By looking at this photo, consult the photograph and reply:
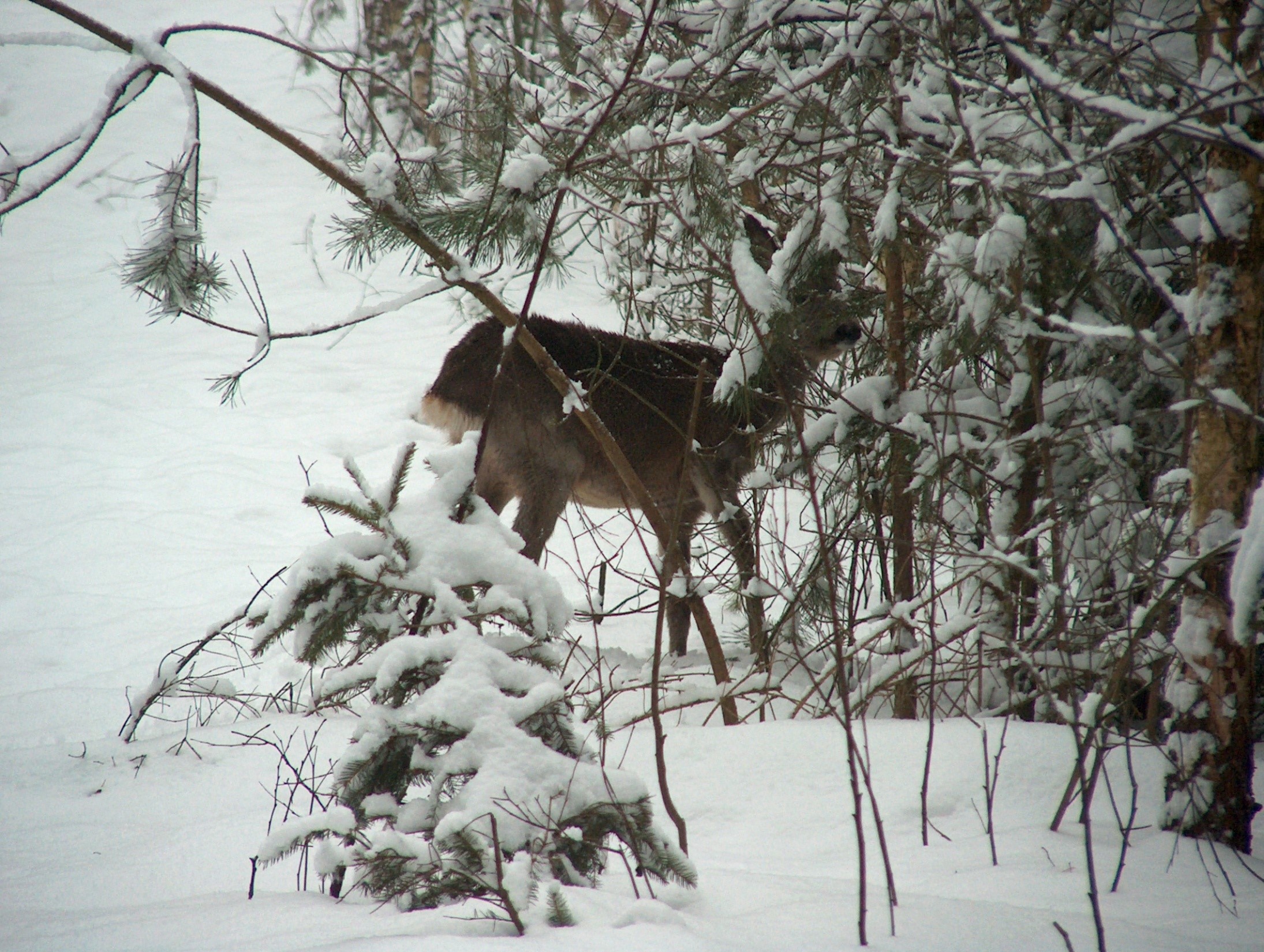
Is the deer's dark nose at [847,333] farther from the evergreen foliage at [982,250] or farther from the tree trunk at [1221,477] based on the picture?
the tree trunk at [1221,477]

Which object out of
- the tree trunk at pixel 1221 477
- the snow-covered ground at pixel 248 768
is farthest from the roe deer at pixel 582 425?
the tree trunk at pixel 1221 477

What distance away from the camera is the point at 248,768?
301cm

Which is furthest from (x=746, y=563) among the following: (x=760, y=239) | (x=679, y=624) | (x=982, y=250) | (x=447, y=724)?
(x=447, y=724)

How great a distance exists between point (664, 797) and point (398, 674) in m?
0.61

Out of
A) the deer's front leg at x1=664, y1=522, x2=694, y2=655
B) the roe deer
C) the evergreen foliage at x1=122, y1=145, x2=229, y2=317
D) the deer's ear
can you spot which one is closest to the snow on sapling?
the evergreen foliage at x1=122, y1=145, x2=229, y2=317

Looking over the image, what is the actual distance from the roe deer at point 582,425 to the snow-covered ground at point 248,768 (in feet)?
1.08

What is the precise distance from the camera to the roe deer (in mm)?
4293

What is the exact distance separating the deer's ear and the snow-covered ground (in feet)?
5.26

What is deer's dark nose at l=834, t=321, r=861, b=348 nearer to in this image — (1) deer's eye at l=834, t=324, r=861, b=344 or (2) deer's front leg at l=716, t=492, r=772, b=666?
(1) deer's eye at l=834, t=324, r=861, b=344

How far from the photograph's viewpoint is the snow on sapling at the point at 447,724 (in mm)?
1522

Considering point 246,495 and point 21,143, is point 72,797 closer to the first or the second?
point 246,495

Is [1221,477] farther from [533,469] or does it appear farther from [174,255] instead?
[533,469]

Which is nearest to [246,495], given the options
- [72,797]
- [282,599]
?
[72,797]

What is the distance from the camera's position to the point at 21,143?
1301 cm
